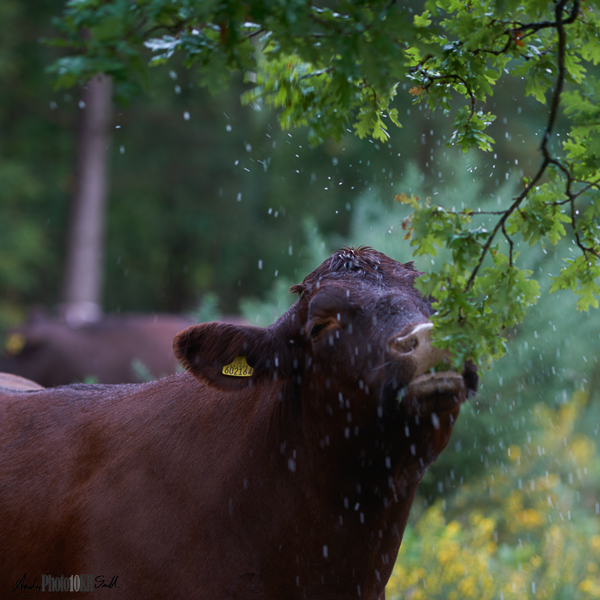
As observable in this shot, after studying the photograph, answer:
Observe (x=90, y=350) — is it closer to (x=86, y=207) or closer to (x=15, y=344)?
(x=15, y=344)

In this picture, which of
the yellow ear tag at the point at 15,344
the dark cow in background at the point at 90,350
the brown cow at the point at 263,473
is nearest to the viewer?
the brown cow at the point at 263,473

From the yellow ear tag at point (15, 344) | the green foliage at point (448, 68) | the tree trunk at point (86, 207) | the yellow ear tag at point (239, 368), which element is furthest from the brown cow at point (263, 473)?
the tree trunk at point (86, 207)

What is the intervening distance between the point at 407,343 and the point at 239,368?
0.81 m

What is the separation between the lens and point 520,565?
5363mm

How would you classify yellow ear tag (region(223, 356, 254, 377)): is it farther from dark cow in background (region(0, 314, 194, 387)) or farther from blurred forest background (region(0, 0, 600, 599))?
dark cow in background (region(0, 314, 194, 387))

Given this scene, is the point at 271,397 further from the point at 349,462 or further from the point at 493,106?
the point at 493,106

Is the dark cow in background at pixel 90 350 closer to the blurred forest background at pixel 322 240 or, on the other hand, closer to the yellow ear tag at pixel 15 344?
the yellow ear tag at pixel 15 344

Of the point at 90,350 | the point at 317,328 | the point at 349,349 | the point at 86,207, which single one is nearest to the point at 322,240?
the point at 90,350

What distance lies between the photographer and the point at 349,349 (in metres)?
2.43

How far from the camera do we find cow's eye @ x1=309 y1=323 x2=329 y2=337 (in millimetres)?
2512

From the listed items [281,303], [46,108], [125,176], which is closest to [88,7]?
[281,303]

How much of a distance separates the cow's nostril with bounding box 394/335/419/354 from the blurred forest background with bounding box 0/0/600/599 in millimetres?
1239

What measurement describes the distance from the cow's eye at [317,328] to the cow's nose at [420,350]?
1.24ft

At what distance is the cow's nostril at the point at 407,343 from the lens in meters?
2.18
